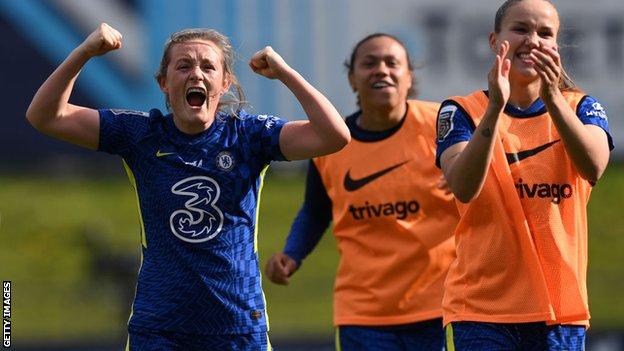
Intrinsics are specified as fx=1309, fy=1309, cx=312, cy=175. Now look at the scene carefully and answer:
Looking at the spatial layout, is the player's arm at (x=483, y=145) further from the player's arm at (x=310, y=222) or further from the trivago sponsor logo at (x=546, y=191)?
the player's arm at (x=310, y=222)

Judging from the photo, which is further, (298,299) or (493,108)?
(298,299)

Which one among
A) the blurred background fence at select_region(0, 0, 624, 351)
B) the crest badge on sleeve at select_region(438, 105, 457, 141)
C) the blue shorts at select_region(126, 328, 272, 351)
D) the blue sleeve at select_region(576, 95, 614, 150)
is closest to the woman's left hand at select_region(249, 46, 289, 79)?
the crest badge on sleeve at select_region(438, 105, 457, 141)

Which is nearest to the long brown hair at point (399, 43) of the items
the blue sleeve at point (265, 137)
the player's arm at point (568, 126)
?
the blue sleeve at point (265, 137)

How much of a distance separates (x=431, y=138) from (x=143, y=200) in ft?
6.92

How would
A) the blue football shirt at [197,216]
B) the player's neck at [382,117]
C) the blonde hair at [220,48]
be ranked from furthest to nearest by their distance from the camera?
the player's neck at [382,117] → the blonde hair at [220,48] → the blue football shirt at [197,216]

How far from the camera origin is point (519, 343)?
14.8 ft

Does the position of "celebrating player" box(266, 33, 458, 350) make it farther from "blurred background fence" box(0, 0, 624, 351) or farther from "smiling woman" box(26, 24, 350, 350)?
"blurred background fence" box(0, 0, 624, 351)

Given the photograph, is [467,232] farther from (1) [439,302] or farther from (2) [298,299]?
(2) [298,299]

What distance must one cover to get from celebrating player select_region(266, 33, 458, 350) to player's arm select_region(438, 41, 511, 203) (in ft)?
5.50

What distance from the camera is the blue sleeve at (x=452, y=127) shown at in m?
4.63

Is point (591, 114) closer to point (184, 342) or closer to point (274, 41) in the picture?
point (184, 342)

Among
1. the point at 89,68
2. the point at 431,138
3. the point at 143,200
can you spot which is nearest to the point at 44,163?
the point at 89,68

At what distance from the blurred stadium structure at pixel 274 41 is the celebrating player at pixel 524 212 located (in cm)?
815

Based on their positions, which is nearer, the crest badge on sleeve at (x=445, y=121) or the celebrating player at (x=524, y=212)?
the celebrating player at (x=524, y=212)
